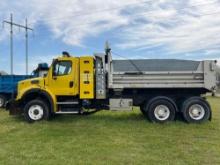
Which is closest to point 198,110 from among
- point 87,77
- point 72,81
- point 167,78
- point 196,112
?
point 196,112

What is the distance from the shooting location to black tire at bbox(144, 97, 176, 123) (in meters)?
13.0

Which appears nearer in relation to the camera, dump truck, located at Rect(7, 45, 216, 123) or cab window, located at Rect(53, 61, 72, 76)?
dump truck, located at Rect(7, 45, 216, 123)

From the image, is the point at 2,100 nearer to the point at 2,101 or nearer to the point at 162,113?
the point at 2,101

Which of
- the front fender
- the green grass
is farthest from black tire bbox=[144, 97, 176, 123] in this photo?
the front fender

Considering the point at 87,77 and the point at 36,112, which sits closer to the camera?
the point at 87,77

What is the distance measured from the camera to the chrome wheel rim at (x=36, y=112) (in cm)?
1341

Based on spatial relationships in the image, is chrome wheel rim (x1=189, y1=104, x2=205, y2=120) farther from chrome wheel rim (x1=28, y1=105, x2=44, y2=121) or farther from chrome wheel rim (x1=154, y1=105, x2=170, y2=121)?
chrome wheel rim (x1=28, y1=105, x2=44, y2=121)

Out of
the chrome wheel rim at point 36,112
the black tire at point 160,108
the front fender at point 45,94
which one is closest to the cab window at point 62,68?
the front fender at point 45,94

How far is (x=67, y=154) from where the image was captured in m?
8.05

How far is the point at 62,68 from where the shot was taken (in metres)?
13.5

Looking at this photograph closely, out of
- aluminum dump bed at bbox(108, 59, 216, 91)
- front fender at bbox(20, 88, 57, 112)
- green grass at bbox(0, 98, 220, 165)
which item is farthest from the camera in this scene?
front fender at bbox(20, 88, 57, 112)

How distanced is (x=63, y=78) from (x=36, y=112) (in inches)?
64.0

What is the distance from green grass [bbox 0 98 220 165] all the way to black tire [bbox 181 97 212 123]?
1.06 ft

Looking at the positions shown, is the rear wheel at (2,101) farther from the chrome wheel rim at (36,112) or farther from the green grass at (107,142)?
the chrome wheel rim at (36,112)
